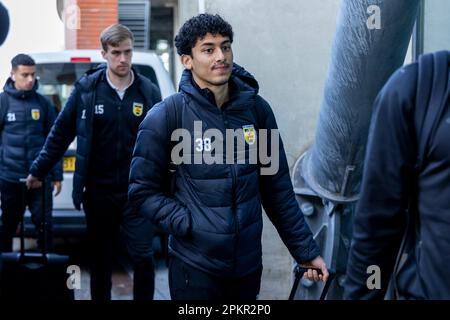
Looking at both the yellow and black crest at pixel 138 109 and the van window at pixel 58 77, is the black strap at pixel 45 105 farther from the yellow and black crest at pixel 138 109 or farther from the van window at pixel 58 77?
the yellow and black crest at pixel 138 109

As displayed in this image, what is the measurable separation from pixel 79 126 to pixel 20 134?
194cm

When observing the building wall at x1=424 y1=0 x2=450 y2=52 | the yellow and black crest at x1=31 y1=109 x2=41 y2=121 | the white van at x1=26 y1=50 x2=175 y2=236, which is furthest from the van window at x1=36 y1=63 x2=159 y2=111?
the building wall at x1=424 y1=0 x2=450 y2=52

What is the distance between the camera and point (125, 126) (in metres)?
5.61

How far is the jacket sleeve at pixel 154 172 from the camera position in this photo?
12.2 ft

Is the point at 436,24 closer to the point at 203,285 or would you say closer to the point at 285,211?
the point at 285,211

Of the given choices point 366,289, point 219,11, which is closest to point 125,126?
point 219,11

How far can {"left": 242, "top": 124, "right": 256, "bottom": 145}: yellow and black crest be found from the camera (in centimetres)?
379

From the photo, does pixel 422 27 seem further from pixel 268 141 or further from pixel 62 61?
pixel 62 61

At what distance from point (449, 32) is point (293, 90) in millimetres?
1241

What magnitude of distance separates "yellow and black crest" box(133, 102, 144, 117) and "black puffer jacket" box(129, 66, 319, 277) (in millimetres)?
1787

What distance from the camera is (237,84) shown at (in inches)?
153

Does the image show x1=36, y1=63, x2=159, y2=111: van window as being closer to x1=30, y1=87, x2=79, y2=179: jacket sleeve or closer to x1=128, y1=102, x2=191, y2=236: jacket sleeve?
x1=30, y1=87, x2=79, y2=179: jacket sleeve

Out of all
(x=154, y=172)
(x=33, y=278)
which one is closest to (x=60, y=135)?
(x=33, y=278)

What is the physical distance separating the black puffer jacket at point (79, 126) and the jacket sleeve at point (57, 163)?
1.55 m
